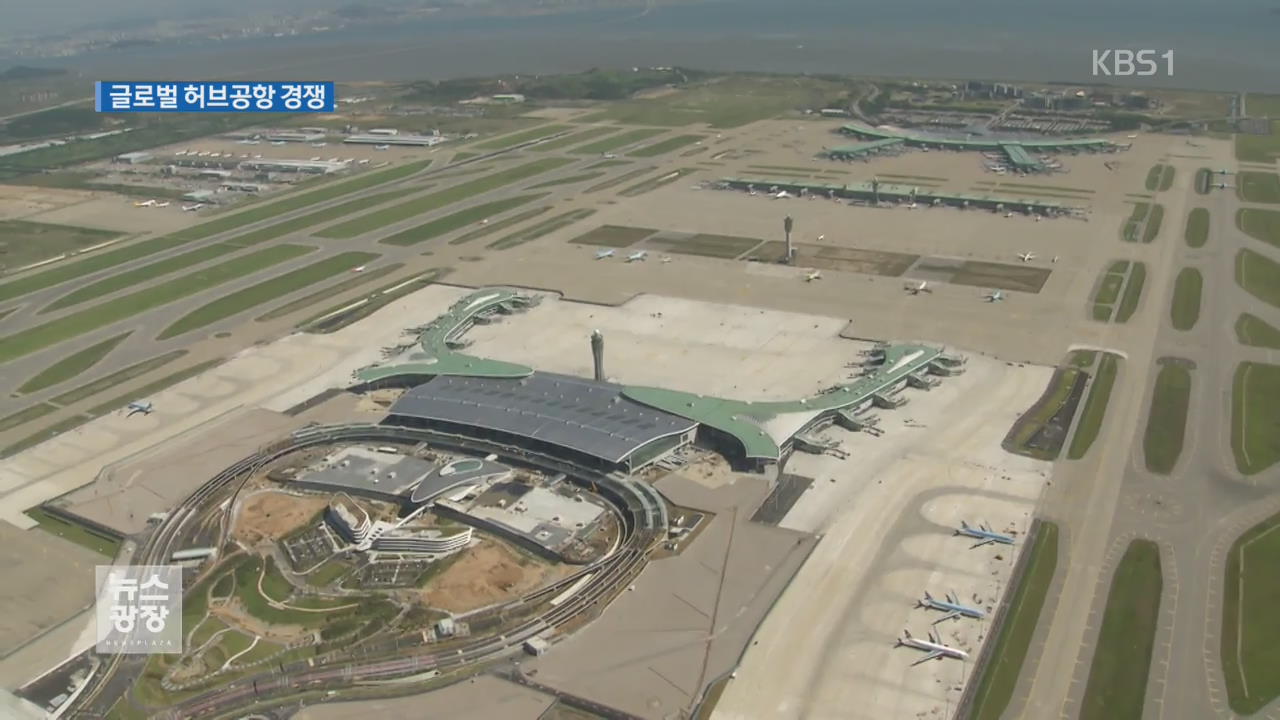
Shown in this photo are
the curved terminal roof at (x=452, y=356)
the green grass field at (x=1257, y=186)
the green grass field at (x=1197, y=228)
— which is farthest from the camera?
the green grass field at (x=1257, y=186)

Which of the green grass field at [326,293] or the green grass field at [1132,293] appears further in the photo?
the green grass field at [326,293]

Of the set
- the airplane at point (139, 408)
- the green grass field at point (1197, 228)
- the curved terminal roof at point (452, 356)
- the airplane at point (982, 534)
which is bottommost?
the airplane at point (982, 534)

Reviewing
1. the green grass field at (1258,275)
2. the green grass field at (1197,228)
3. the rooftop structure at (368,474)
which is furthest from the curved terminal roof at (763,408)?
the green grass field at (1197,228)

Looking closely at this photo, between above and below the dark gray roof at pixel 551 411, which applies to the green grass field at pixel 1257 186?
above

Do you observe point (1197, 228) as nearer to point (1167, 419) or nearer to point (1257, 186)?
point (1257, 186)

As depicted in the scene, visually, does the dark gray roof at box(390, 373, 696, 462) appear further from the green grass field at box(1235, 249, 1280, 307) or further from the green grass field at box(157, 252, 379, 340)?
the green grass field at box(1235, 249, 1280, 307)

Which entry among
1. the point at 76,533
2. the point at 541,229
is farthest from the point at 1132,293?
the point at 76,533

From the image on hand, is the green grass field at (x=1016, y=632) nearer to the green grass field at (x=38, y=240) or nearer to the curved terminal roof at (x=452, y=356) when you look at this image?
the curved terminal roof at (x=452, y=356)
